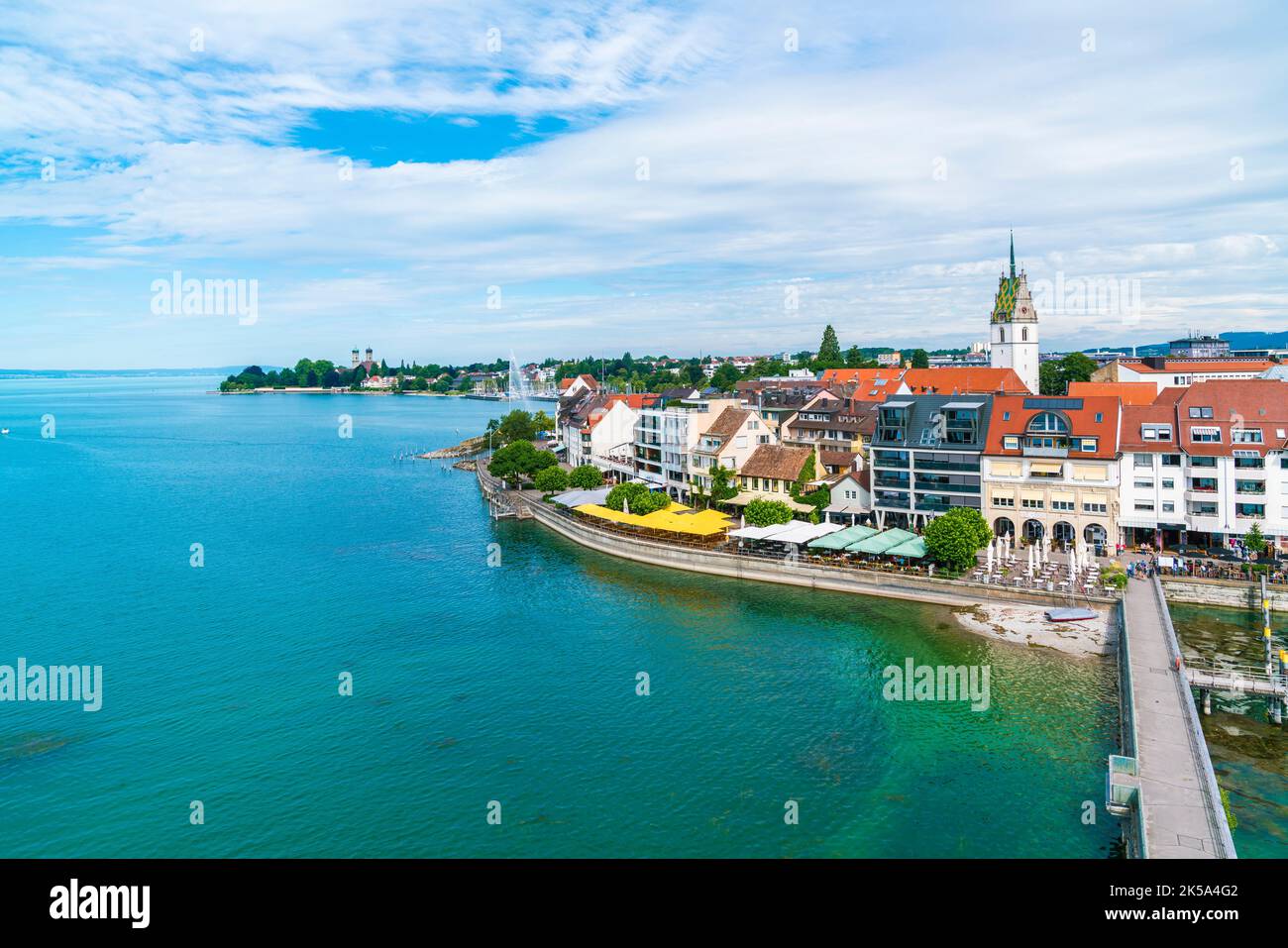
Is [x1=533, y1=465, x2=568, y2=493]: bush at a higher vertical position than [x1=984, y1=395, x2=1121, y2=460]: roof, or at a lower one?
lower

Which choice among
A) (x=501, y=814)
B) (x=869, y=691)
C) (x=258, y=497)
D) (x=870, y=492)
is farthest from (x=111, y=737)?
(x=258, y=497)

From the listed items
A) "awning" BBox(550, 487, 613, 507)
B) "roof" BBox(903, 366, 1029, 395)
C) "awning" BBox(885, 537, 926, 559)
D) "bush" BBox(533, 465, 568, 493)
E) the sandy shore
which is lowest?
the sandy shore

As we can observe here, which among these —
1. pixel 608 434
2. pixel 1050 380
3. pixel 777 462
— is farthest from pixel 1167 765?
pixel 1050 380

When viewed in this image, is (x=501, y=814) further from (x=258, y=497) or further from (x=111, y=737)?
(x=258, y=497)

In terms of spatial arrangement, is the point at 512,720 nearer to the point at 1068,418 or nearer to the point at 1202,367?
the point at 1068,418

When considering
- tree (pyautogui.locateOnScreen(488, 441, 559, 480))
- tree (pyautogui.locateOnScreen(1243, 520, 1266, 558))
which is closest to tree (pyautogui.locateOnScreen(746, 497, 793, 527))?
tree (pyautogui.locateOnScreen(1243, 520, 1266, 558))

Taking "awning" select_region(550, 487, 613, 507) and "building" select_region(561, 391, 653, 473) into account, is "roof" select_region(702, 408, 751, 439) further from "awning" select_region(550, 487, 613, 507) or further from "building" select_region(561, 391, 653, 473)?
"building" select_region(561, 391, 653, 473)

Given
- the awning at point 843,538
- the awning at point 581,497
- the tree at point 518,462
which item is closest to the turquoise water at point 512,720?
the awning at point 843,538
